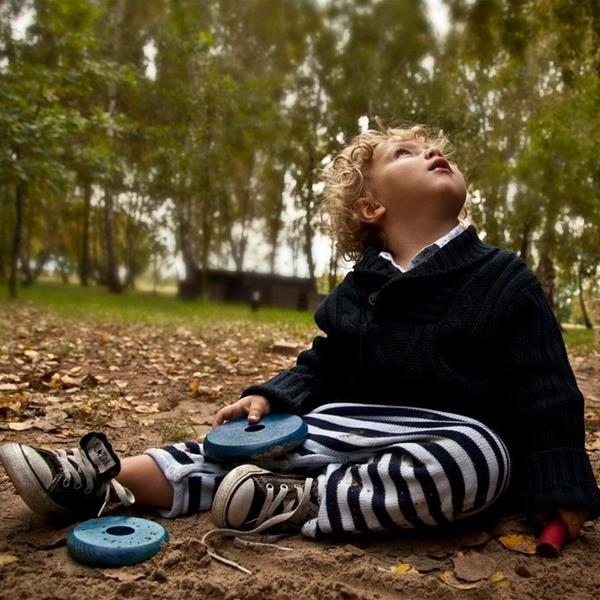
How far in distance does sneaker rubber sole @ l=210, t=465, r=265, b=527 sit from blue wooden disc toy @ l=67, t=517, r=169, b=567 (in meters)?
0.15

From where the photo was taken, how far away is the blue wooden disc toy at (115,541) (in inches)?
61.7

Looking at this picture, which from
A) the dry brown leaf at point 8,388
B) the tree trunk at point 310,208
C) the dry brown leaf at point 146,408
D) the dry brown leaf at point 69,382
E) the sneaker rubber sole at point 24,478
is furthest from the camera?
the tree trunk at point 310,208

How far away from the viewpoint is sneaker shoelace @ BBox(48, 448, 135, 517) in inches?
70.8

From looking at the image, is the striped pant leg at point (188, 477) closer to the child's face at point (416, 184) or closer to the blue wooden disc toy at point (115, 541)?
the blue wooden disc toy at point (115, 541)

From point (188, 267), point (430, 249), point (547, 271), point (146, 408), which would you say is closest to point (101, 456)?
point (430, 249)

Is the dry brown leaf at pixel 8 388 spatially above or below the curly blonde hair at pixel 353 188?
below

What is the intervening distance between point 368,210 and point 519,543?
1.27 metres

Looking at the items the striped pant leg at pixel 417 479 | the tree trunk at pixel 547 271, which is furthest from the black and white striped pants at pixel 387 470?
the tree trunk at pixel 547 271

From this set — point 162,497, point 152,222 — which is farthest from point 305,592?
point 152,222

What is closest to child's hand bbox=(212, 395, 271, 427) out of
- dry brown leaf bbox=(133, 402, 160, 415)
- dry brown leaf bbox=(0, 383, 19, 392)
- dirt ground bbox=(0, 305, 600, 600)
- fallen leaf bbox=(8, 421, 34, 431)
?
dirt ground bbox=(0, 305, 600, 600)

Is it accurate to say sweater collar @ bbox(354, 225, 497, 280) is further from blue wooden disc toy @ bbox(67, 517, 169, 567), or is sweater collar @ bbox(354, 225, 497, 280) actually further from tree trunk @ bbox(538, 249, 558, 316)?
tree trunk @ bbox(538, 249, 558, 316)

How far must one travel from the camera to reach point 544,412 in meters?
→ 1.80

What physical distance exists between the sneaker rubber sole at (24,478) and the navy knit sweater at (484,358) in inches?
32.6

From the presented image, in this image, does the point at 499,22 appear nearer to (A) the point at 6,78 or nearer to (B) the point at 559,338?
(B) the point at 559,338
